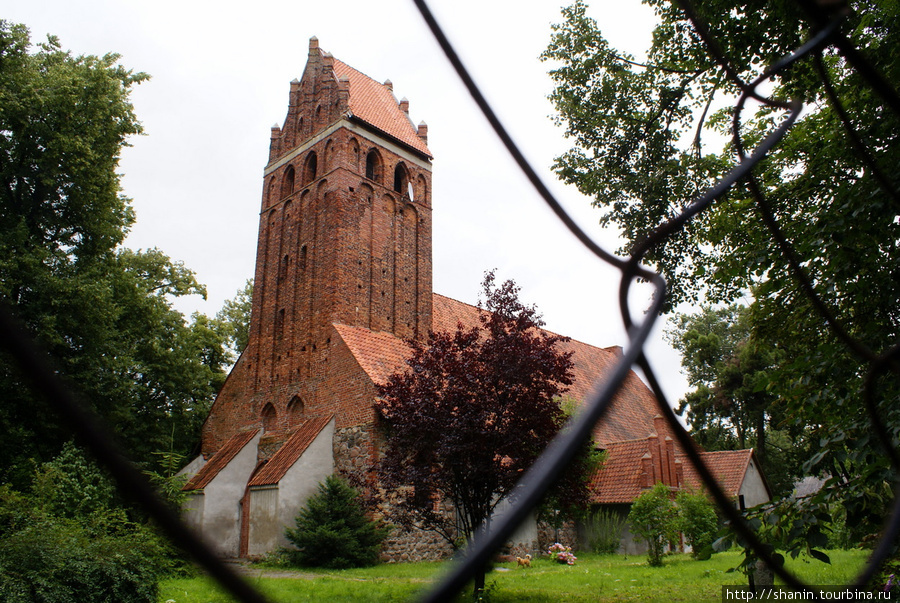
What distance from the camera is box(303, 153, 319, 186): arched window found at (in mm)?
19953

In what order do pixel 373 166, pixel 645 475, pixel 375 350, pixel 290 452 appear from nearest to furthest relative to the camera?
pixel 290 452
pixel 375 350
pixel 645 475
pixel 373 166

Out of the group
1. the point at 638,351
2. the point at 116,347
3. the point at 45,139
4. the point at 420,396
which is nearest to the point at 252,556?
the point at 116,347

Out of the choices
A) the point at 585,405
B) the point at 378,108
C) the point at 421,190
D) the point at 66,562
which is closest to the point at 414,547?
the point at 66,562

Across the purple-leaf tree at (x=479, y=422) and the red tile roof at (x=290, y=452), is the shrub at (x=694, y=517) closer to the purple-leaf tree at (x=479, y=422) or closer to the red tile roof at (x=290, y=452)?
the purple-leaf tree at (x=479, y=422)

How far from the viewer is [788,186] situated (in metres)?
6.88

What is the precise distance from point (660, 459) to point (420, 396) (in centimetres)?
1288

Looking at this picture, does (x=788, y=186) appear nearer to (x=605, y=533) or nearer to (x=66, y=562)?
(x=66, y=562)

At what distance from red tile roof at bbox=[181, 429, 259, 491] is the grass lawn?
388cm

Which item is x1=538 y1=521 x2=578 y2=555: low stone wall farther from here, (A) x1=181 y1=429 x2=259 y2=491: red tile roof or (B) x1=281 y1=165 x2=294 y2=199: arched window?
(B) x1=281 y1=165 x2=294 y2=199: arched window

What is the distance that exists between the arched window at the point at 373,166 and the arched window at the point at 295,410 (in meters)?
7.13

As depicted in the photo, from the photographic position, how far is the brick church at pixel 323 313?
49.9ft

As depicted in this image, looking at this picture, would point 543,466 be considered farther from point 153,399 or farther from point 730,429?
point 730,429

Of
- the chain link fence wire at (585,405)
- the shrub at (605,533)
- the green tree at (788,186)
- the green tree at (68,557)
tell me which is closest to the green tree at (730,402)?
the shrub at (605,533)

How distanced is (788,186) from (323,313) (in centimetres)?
1256
